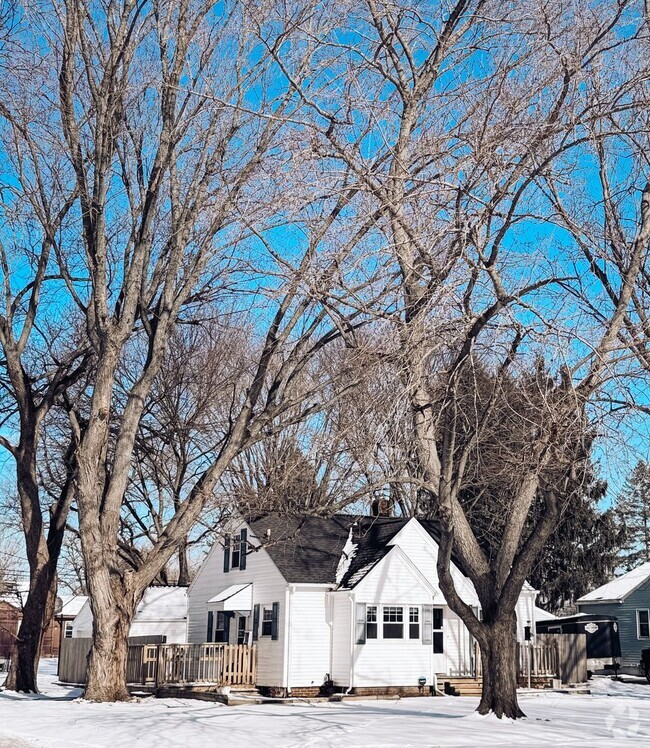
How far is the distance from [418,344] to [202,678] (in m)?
15.9

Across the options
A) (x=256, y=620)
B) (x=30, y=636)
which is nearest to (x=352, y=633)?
(x=256, y=620)

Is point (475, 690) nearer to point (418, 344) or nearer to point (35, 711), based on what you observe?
point (35, 711)

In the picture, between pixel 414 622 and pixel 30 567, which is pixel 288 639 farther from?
pixel 30 567

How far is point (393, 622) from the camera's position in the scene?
976 inches

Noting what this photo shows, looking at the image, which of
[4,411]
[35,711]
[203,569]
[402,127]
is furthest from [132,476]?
[402,127]

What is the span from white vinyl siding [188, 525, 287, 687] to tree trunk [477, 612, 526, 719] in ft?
37.4

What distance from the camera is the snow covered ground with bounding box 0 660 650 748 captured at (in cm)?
1172

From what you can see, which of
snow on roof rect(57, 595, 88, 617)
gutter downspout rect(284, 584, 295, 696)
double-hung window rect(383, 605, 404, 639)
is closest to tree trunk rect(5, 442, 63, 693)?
gutter downspout rect(284, 584, 295, 696)

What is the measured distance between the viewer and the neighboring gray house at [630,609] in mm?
39125

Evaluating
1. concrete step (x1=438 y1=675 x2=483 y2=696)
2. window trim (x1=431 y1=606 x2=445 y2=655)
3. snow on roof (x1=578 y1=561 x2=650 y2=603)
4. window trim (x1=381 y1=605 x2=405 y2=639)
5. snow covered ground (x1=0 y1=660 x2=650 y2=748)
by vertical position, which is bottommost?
snow covered ground (x1=0 y1=660 x2=650 y2=748)

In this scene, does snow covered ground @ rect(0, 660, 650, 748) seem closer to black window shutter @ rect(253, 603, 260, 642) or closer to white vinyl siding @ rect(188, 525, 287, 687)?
white vinyl siding @ rect(188, 525, 287, 687)

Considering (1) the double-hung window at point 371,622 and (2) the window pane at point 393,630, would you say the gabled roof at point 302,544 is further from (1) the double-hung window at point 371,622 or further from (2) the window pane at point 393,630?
(2) the window pane at point 393,630

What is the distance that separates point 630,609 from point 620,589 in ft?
3.12

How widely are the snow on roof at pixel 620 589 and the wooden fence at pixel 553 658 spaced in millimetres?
11476
